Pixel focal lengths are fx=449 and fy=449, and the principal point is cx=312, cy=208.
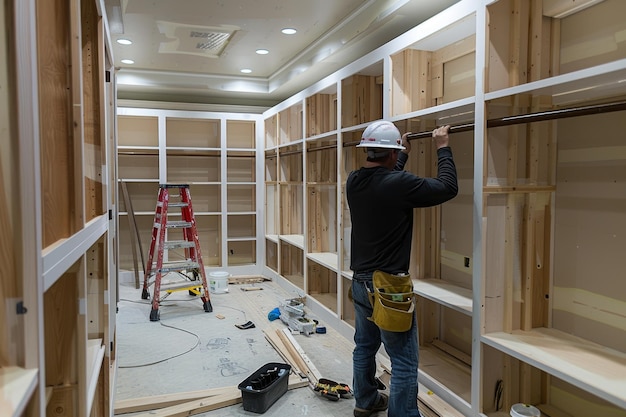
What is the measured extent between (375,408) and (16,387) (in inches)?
92.1

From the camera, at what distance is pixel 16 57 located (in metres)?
0.82

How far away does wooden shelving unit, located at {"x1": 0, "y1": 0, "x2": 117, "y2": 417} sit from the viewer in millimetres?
838

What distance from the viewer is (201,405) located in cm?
281

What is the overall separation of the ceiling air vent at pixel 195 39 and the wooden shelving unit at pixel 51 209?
2360 mm

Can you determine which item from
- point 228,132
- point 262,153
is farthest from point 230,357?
point 228,132

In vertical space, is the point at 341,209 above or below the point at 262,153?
below

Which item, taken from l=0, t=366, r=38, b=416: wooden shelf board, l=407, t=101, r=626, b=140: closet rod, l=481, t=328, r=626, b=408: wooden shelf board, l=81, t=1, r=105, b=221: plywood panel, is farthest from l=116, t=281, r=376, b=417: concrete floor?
l=0, t=366, r=38, b=416: wooden shelf board

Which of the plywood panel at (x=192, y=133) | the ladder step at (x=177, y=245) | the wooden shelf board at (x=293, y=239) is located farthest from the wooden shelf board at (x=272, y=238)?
the plywood panel at (x=192, y=133)

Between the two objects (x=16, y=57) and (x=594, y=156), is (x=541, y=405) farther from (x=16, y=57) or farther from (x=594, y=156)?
(x=16, y=57)

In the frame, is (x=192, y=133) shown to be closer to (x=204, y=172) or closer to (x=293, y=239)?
(x=204, y=172)

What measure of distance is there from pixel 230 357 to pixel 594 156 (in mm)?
2923

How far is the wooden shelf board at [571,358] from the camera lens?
182 centimetres

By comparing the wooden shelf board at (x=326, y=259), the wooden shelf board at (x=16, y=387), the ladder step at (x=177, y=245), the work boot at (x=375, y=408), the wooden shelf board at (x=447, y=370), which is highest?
the wooden shelf board at (x=16, y=387)

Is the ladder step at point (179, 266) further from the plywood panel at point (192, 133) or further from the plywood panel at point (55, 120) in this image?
the plywood panel at point (55, 120)
